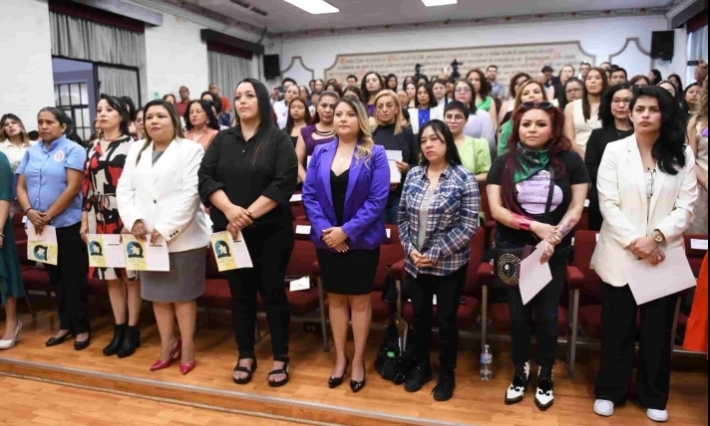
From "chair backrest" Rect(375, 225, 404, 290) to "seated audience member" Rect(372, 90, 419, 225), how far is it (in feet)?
0.58

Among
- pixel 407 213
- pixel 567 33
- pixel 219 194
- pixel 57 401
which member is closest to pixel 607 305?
pixel 407 213

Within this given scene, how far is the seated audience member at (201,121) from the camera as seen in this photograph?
4129 mm

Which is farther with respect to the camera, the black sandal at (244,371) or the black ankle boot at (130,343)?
the black ankle boot at (130,343)

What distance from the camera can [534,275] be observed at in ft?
7.63

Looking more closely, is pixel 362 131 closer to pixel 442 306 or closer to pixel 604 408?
pixel 442 306

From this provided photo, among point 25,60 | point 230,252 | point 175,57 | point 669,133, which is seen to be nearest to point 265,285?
point 230,252

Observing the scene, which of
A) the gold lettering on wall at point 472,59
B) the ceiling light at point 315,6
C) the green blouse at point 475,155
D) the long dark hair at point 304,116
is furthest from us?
the gold lettering on wall at point 472,59

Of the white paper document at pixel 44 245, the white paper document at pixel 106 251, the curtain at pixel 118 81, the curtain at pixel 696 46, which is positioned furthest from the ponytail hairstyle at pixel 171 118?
the curtain at pixel 696 46

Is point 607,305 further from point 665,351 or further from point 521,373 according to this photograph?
point 521,373

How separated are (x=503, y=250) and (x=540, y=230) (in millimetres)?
193

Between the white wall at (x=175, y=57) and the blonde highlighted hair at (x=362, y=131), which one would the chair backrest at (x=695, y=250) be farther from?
the white wall at (x=175, y=57)

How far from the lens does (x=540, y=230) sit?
90.4 inches

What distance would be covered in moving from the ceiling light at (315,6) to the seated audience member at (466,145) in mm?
6427

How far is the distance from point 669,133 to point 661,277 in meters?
0.59
